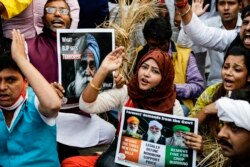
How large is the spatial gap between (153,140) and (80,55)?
923 millimetres

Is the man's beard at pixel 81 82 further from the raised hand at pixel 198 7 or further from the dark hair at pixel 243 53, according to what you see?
the raised hand at pixel 198 7

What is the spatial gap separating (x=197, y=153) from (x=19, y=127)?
118 cm

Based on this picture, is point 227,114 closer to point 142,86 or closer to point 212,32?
point 142,86

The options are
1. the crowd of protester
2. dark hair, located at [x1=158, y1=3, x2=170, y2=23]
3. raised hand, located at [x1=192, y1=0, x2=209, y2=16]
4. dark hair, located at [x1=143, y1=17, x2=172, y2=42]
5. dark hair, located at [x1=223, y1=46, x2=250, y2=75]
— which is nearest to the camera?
the crowd of protester

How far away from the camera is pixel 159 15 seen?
17.7 ft

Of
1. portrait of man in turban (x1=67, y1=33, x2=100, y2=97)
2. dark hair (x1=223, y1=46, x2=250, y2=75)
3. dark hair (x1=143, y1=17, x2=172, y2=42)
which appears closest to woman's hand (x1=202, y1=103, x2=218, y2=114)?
dark hair (x1=223, y1=46, x2=250, y2=75)

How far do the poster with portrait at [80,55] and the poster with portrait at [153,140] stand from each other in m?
0.58

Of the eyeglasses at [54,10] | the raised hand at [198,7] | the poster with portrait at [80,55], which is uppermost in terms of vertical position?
the eyeglasses at [54,10]

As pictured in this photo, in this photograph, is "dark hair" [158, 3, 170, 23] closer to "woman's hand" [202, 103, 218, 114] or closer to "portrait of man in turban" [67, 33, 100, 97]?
"portrait of man in turban" [67, 33, 100, 97]

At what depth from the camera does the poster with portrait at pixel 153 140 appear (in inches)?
141

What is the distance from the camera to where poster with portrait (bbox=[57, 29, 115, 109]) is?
162 inches

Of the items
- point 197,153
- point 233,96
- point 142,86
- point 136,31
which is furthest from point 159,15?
point 233,96

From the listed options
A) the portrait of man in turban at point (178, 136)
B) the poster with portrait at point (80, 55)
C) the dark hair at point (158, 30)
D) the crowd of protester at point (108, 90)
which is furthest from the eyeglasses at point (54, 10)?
the portrait of man in turban at point (178, 136)

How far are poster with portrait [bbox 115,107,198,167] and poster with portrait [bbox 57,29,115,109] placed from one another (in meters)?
0.58
